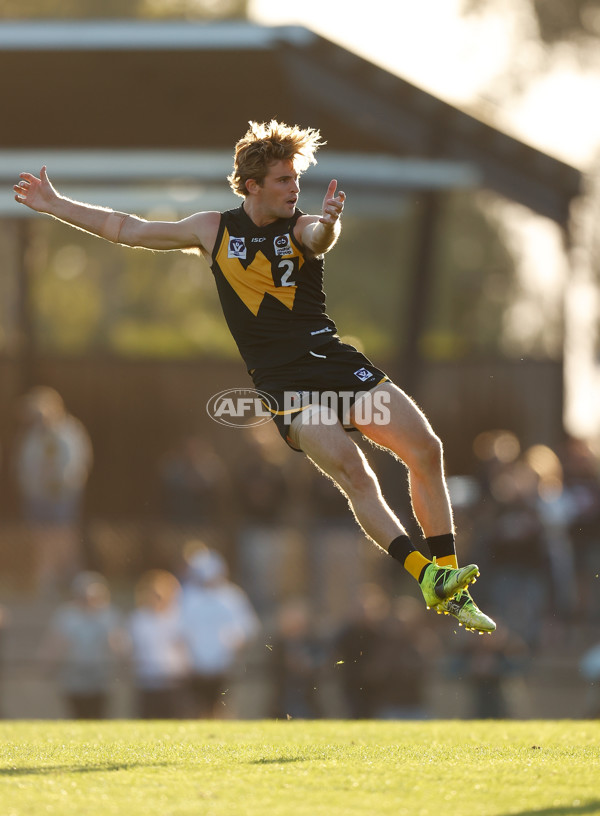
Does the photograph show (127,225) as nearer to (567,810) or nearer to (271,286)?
(271,286)

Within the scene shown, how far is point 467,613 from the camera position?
7090 mm

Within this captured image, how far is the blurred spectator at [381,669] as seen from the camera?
12.6 metres

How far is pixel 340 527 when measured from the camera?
49.4 feet

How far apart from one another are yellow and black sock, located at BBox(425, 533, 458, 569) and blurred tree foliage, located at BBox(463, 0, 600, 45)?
2785 cm

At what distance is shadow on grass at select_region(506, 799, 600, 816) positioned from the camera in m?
5.23

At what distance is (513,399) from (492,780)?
14.2 m

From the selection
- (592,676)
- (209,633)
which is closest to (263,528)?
(209,633)

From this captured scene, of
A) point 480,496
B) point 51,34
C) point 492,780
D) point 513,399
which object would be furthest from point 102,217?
point 513,399

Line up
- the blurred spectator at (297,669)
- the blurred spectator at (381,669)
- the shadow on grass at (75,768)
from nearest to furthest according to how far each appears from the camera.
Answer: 1. the shadow on grass at (75,768)
2. the blurred spectator at (381,669)
3. the blurred spectator at (297,669)

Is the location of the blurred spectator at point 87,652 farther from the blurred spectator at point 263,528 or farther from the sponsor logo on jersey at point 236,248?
the sponsor logo on jersey at point 236,248

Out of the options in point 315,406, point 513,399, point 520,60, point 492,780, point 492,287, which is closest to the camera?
point 492,780

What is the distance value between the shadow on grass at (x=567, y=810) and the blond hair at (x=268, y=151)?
3485mm

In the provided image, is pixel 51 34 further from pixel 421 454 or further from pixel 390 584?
pixel 421 454

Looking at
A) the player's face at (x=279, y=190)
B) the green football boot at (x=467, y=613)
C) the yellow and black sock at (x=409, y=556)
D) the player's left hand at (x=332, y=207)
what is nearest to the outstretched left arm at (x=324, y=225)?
the player's left hand at (x=332, y=207)
